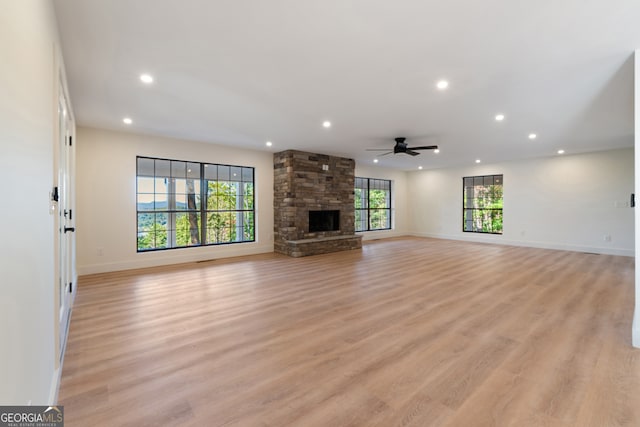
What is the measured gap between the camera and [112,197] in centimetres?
529

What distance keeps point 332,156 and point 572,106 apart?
4.95 m

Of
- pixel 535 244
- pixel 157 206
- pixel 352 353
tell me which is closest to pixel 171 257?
pixel 157 206

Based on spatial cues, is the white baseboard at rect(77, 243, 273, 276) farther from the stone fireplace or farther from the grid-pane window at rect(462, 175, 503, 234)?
the grid-pane window at rect(462, 175, 503, 234)

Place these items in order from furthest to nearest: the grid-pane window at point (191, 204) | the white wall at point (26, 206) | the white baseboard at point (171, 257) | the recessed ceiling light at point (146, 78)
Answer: the grid-pane window at point (191, 204) → the white baseboard at point (171, 257) → the recessed ceiling light at point (146, 78) → the white wall at point (26, 206)

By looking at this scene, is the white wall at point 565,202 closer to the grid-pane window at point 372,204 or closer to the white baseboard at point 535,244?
the white baseboard at point 535,244

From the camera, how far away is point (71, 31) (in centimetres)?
231

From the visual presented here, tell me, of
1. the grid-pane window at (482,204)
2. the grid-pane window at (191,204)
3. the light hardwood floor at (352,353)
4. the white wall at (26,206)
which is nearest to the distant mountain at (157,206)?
the grid-pane window at (191,204)

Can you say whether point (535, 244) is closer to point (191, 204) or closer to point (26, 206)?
point (191, 204)

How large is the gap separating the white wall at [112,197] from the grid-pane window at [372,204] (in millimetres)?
5375

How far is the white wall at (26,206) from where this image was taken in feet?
3.25

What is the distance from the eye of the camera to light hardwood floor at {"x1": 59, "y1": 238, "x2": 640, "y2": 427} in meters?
1.74

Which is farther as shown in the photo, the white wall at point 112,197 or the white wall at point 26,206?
the white wall at point 112,197

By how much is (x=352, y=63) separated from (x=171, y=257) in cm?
510

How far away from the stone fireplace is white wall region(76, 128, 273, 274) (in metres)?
1.97
